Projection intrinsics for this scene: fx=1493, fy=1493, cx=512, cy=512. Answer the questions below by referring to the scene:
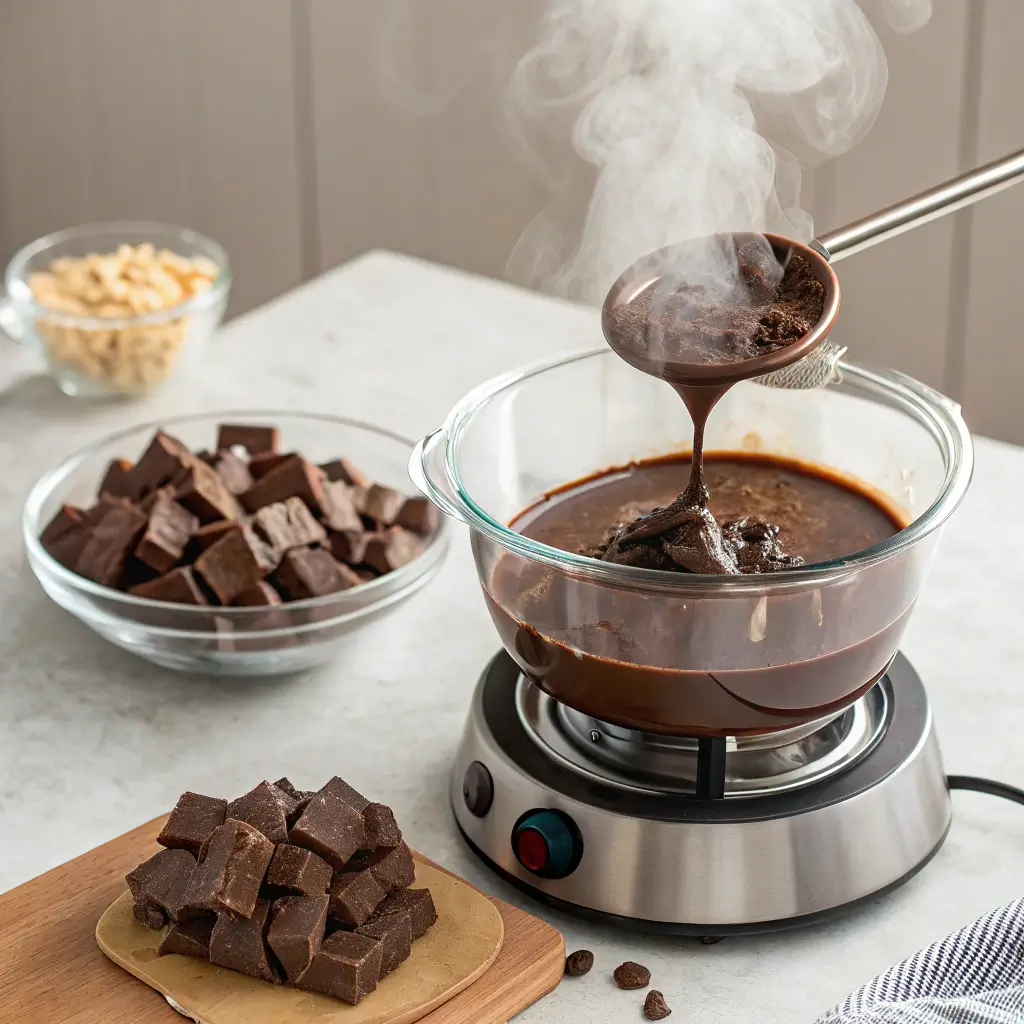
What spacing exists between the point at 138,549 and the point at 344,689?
245 millimetres

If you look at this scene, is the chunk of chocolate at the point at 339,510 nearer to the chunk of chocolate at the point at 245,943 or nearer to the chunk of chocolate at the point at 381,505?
the chunk of chocolate at the point at 381,505

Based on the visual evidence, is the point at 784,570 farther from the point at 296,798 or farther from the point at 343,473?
the point at 343,473

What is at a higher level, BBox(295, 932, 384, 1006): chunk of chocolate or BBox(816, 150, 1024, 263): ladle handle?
BBox(816, 150, 1024, 263): ladle handle

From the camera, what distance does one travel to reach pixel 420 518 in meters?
1.59

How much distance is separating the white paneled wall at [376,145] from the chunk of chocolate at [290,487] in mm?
1620

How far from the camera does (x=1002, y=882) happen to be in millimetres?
1197

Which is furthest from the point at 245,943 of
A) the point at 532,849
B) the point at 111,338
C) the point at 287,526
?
the point at 111,338

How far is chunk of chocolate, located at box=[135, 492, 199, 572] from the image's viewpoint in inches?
57.7

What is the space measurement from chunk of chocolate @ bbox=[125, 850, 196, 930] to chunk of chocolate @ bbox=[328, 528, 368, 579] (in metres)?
0.47

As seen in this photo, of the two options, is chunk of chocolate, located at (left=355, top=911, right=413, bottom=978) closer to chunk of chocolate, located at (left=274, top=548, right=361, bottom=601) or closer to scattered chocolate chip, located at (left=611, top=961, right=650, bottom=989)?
scattered chocolate chip, located at (left=611, top=961, right=650, bottom=989)

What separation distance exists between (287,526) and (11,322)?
29.5 inches

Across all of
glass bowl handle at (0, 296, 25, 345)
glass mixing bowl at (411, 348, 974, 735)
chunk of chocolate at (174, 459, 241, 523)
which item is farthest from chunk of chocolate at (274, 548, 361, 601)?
glass bowl handle at (0, 296, 25, 345)

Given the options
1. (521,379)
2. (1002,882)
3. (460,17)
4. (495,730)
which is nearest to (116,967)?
(495,730)

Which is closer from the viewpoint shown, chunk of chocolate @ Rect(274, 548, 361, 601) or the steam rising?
the steam rising
